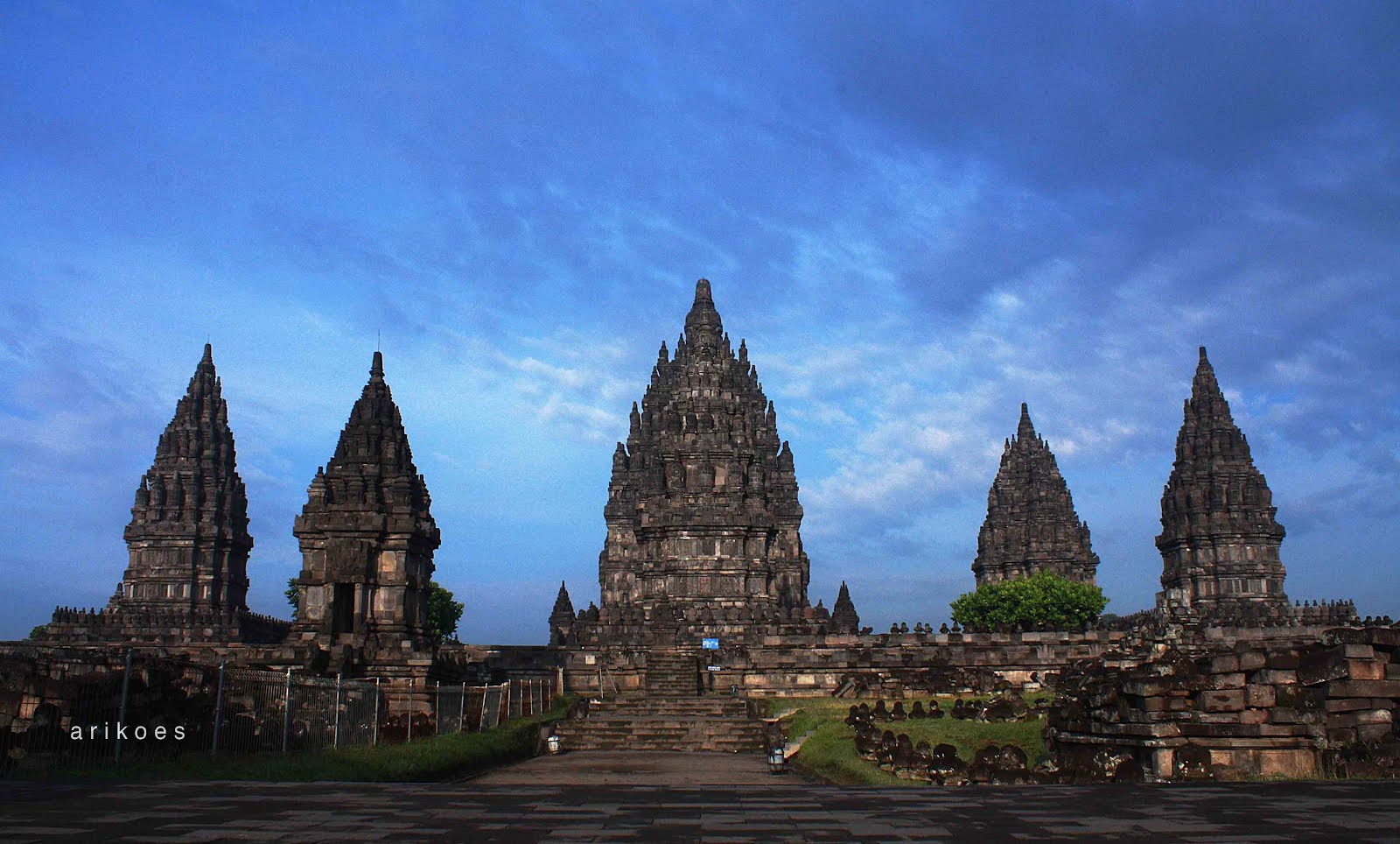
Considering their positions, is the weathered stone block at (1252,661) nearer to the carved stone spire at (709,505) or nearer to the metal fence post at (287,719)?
the metal fence post at (287,719)

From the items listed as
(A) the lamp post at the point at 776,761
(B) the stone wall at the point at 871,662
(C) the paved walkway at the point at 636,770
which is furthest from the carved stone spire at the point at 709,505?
(A) the lamp post at the point at 776,761

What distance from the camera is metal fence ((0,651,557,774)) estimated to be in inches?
698

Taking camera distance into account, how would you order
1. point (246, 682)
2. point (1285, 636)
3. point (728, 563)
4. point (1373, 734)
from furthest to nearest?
point (728, 563)
point (1285, 636)
point (246, 682)
point (1373, 734)

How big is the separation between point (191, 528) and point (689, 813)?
7269 cm

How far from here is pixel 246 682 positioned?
2023 cm

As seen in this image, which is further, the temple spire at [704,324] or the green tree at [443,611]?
the green tree at [443,611]

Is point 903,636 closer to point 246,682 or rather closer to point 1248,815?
point 246,682

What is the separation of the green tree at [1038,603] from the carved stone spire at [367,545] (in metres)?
47.7

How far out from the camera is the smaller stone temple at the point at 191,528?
76.7m

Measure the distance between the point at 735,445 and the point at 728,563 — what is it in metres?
7.32

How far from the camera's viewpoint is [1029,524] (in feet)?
322

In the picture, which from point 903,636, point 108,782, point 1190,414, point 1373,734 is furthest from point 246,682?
point 1190,414

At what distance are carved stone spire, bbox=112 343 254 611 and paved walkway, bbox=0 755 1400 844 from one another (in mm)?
67111

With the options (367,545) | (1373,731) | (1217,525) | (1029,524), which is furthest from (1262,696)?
(1029,524)
